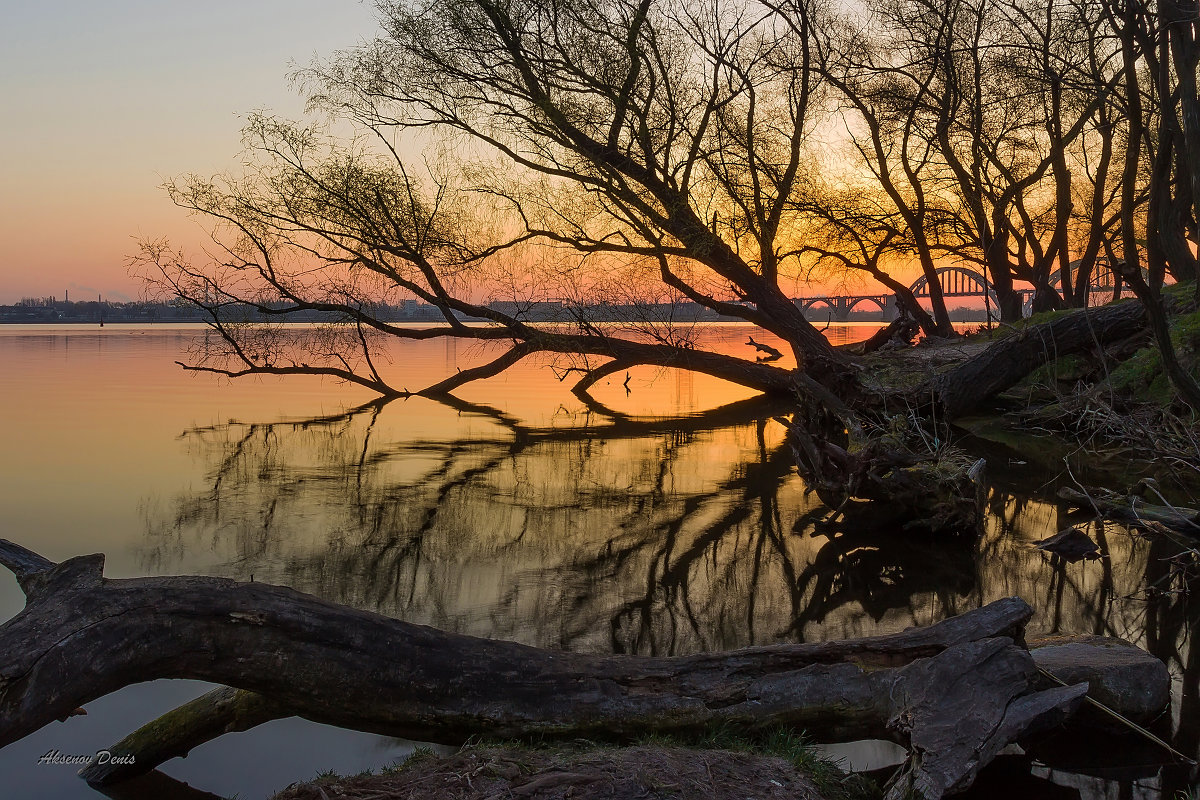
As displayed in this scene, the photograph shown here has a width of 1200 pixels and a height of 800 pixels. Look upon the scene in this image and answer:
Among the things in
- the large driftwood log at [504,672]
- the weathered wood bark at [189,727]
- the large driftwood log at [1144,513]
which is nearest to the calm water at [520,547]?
the weathered wood bark at [189,727]

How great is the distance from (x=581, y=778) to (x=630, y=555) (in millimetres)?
4984

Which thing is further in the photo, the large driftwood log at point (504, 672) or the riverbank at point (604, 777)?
the large driftwood log at point (504, 672)

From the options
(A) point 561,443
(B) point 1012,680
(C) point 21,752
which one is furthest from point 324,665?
(A) point 561,443

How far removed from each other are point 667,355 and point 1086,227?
20.4 m

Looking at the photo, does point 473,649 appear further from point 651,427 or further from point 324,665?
point 651,427

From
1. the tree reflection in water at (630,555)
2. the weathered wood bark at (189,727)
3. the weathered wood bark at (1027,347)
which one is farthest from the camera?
the weathered wood bark at (1027,347)

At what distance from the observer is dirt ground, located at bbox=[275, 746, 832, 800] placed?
3.35m

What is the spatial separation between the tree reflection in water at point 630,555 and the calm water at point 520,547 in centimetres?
3

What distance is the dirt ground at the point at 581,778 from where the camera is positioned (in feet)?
11.0

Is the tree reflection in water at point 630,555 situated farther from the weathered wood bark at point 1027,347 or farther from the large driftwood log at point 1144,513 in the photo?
the weathered wood bark at point 1027,347

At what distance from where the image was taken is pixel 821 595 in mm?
7098

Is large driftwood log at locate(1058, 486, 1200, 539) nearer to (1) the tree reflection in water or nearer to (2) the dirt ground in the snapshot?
(1) the tree reflection in water

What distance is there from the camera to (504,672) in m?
4.17

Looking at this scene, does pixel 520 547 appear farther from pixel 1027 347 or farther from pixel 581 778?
pixel 1027 347
